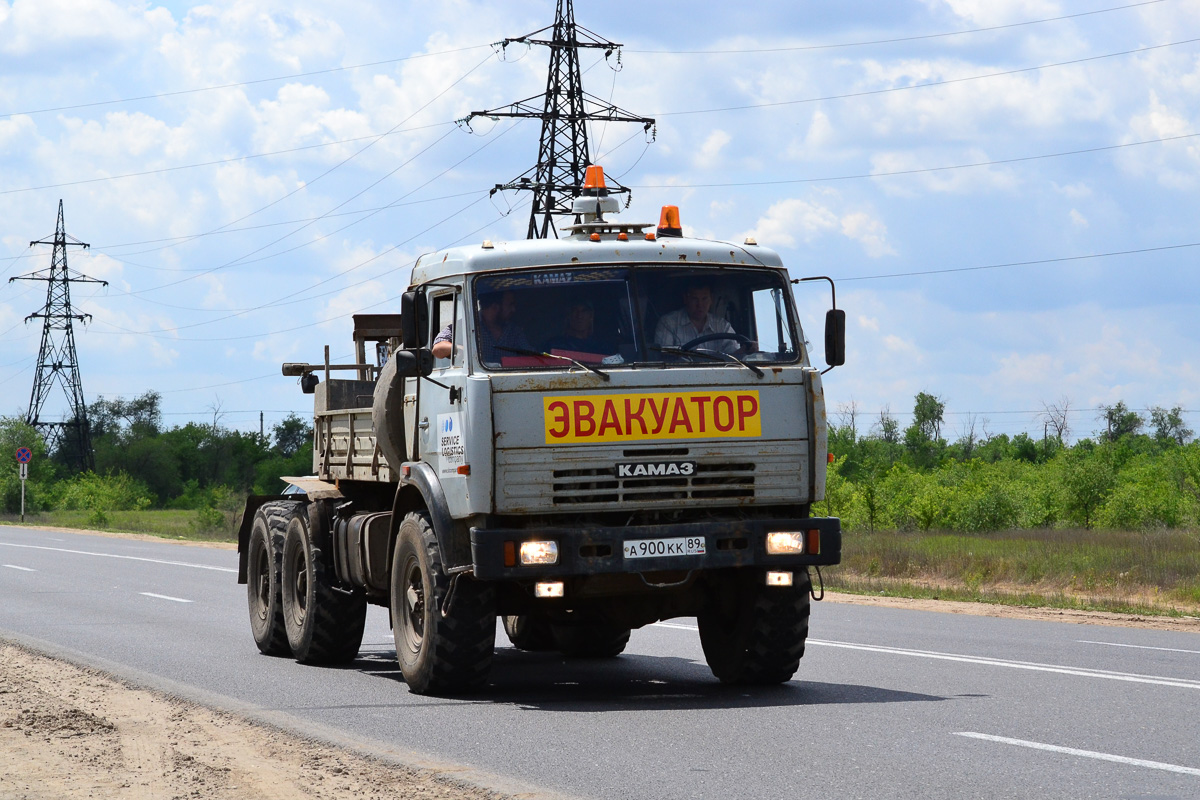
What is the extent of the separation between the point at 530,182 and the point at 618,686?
24.2 m

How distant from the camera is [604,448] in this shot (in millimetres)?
9180

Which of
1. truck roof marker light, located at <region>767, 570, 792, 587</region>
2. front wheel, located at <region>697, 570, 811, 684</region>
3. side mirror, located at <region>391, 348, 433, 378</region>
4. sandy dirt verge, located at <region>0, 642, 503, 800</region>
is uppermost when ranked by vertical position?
side mirror, located at <region>391, 348, 433, 378</region>

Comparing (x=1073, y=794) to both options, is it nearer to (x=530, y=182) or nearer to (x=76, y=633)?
(x=76, y=633)

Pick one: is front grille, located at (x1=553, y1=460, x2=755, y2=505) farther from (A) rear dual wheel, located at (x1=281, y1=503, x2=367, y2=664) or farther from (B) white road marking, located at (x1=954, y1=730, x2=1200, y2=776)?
(A) rear dual wheel, located at (x1=281, y1=503, x2=367, y2=664)

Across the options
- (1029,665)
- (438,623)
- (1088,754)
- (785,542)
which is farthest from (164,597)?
(1088,754)

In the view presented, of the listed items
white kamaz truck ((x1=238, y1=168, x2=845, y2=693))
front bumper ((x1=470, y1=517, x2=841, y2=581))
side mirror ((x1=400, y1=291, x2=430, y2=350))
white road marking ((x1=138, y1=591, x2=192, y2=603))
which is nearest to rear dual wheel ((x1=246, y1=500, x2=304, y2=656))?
white kamaz truck ((x1=238, y1=168, x2=845, y2=693))

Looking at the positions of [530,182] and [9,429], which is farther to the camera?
[9,429]

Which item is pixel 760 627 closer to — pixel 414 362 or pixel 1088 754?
pixel 414 362

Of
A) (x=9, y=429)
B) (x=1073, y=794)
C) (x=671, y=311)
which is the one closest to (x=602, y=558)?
(x=671, y=311)

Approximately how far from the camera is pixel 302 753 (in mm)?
7715

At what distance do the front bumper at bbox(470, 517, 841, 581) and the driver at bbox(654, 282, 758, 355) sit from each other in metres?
1.15

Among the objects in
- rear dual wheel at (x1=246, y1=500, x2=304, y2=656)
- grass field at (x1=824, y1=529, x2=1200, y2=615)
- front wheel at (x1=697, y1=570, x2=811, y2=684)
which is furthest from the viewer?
grass field at (x1=824, y1=529, x2=1200, y2=615)

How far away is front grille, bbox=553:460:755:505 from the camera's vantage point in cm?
917

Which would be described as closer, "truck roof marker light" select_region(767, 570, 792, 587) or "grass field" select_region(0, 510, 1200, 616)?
"truck roof marker light" select_region(767, 570, 792, 587)
